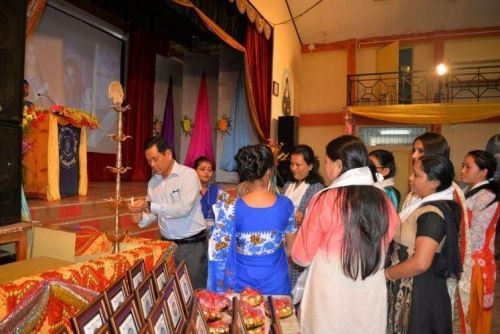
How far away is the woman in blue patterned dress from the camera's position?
165cm

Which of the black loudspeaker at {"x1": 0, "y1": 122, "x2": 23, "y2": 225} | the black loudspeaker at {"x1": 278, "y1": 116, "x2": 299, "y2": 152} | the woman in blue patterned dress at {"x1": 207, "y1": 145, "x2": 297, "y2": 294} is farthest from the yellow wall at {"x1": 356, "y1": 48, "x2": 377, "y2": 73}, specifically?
the black loudspeaker at {"x1": 0, "y1": 122, "x2": 23, "y2": 225}

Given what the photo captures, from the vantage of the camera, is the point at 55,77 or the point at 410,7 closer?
the point at 55,77

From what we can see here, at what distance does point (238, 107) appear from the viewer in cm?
743

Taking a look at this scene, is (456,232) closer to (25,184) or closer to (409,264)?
(409,264)

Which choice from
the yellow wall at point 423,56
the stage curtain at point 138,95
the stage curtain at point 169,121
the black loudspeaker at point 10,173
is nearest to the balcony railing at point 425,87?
the yellow wall at point 423,56

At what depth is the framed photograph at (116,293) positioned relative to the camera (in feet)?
2.64

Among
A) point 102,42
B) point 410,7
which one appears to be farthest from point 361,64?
point 102,42

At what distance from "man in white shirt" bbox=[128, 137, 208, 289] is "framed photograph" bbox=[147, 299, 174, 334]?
56.8 inches

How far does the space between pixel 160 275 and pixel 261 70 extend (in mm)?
5535

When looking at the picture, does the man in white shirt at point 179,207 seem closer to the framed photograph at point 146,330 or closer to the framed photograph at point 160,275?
the framed photograph at point 160,275

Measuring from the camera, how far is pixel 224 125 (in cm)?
748

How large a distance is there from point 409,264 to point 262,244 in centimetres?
63

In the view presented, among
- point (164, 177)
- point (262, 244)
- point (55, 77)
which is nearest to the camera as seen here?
point (262, 244)

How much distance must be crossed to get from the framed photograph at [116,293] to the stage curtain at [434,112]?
7732 mm
